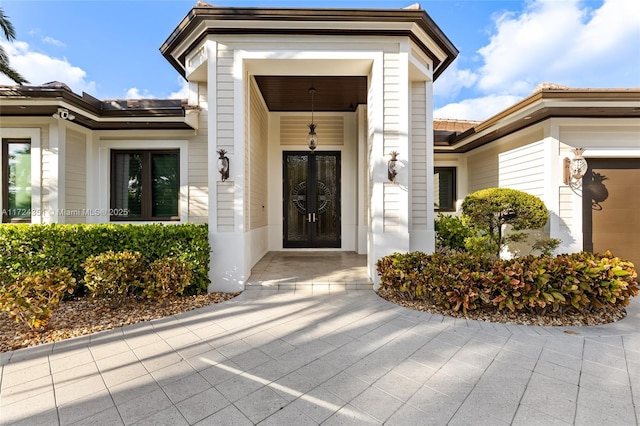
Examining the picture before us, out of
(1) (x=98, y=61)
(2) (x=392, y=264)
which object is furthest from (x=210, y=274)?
(1) (x=98, y=61)

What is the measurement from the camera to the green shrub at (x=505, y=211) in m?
4.54

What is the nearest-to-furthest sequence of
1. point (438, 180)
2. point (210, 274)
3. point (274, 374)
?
point (274, 374) < point (210, 274) < point (438, 180)

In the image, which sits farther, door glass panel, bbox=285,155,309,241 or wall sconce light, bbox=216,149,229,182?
door glass panel, bbox=285,155,309,241

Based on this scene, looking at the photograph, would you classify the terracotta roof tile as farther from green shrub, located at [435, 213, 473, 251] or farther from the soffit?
green shrub, located at [435, 213, 473, 251]

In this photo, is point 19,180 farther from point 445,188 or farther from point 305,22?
point 445,188

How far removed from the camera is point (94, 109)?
15.7 ft

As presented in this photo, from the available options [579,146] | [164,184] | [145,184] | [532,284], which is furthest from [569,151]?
[145,184]

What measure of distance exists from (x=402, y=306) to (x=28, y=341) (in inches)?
156

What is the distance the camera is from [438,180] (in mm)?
7359

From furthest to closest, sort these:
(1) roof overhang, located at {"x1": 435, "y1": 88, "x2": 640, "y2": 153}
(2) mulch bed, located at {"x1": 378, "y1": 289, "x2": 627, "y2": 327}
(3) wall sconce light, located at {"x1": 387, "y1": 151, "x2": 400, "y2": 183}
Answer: (1) roof overhang, located at {"x1": 435, "y1": 88, "x2": 640, "y2": 153}
(3) wall sconce light, located at {"x1": 387, "y1": 151, "x2": 400, "y2": 183}
(2) mulch bed, located at {"x1": 378, "y1": 289, "x2": 627, "y2": 327}

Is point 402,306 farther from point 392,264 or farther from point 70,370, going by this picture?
point 70,370

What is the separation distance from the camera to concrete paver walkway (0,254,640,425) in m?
1.65

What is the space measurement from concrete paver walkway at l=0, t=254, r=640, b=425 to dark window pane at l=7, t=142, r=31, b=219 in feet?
12.4

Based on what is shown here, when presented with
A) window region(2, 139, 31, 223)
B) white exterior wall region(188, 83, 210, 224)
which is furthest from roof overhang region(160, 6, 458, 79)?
window region(2, 139, 31, 223)
